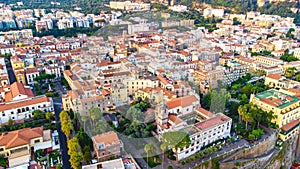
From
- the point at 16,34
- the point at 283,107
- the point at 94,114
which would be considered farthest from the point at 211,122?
the point at 16,34

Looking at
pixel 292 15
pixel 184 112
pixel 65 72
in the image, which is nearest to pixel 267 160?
pixel 184 112

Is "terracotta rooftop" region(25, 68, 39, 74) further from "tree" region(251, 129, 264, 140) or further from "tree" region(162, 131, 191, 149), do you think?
"tree" region(251, 129, 264, 140)

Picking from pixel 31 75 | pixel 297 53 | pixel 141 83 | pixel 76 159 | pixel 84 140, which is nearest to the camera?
pixel 76 159

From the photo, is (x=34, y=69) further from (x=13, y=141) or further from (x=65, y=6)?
(x=65, y=6)

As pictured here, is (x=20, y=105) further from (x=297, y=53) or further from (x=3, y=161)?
(x=297, y=53)

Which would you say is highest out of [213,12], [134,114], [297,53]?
[213,12]

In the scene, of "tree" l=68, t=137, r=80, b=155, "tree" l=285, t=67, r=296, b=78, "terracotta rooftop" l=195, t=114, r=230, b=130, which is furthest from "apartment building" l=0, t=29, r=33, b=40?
"tree" l=285, t=67, r=296, b=78
